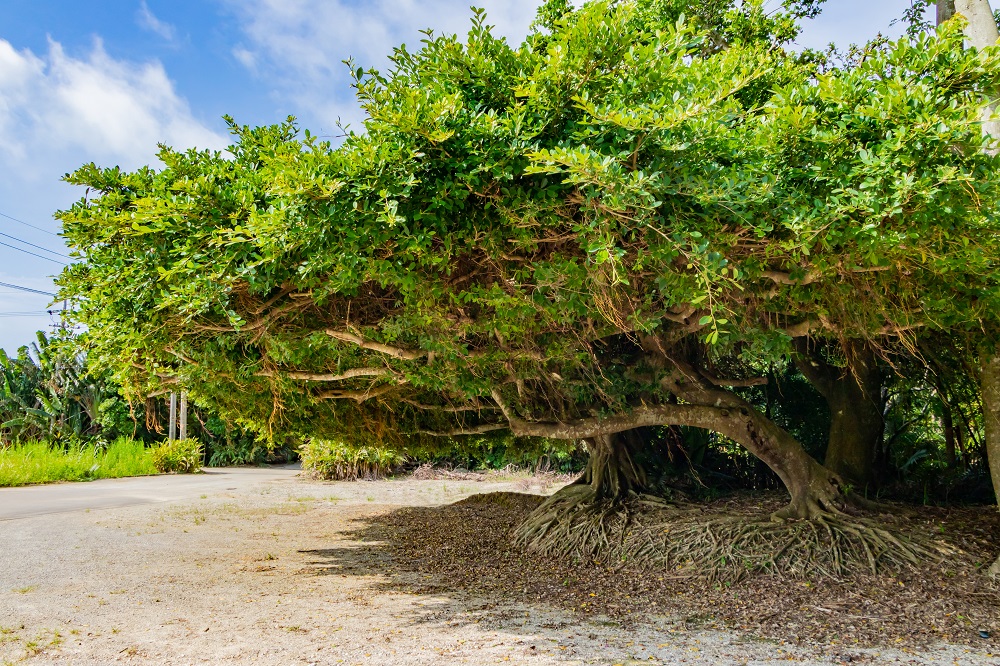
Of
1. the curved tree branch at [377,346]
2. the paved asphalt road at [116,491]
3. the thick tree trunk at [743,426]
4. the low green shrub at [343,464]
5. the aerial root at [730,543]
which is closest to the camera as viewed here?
the curved tree branch at [377,346]

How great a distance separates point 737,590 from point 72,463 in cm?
1750

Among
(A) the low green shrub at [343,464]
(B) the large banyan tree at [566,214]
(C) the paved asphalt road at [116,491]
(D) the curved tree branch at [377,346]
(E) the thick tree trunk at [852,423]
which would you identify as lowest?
(C) the paved asphalt road at [116,491]

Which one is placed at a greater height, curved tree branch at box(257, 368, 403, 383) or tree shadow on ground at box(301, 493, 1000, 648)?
curved tree branch at box(257, 368, 403, 383)

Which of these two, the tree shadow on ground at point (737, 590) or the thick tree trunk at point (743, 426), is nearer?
the tree shadow on ground at point (737, 590)

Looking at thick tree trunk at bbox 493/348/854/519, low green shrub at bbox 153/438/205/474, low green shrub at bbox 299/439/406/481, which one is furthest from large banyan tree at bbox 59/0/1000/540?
low green shrub at bbox 153/438/205/474

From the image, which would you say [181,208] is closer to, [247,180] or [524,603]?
[247,180]

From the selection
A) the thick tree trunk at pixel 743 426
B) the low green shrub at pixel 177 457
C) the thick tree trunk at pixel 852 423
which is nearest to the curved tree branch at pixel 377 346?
the thick tree trunk at pixel 743 426

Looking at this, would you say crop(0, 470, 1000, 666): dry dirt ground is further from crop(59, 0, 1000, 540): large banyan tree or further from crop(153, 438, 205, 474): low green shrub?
crop(153, 438, 205, 474): low green shrub

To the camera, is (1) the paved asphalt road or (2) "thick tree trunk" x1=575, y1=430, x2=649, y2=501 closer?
(2) "thick tree trunk" x1=575, y1=430, x2=649, y2=501

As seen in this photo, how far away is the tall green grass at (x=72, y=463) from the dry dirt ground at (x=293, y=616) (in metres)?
7.93

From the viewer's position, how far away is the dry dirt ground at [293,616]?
4.84 meters

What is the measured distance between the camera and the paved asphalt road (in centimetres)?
1294

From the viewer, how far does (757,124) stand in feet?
17.2

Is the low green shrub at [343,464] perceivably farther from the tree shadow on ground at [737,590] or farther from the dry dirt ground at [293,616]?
the tree shadow on ground at [737,590]
